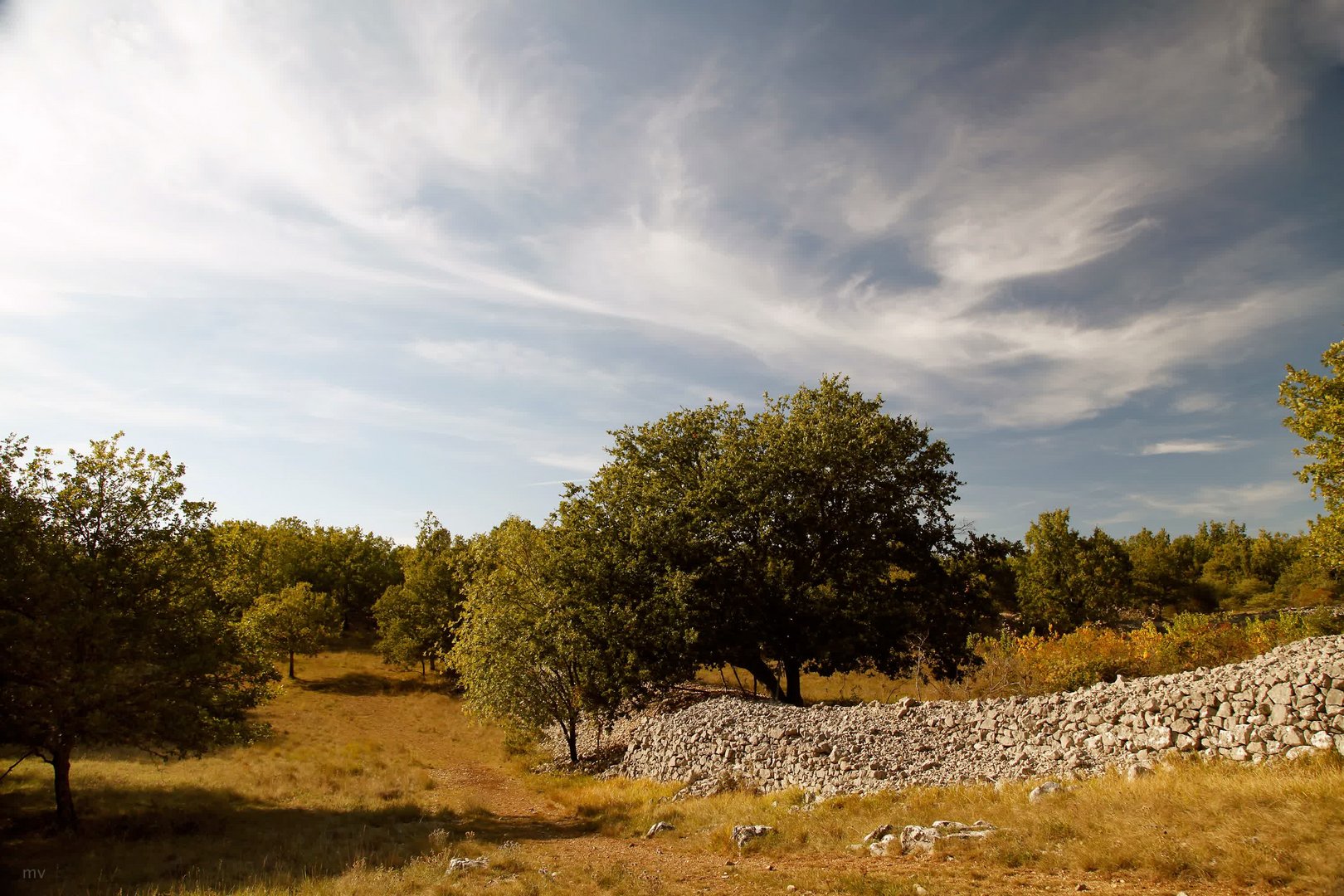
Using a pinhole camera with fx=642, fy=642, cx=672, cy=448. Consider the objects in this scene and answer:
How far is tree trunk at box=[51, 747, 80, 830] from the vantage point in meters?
15.4

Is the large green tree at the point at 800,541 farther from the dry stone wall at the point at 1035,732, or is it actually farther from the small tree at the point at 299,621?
the small tree at the point at 299,621

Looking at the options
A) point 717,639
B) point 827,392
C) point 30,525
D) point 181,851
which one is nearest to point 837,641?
point 717,639

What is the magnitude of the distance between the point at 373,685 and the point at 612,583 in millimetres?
32434

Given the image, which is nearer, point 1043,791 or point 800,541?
point 1043,791

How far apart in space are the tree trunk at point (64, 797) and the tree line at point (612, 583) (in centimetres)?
6

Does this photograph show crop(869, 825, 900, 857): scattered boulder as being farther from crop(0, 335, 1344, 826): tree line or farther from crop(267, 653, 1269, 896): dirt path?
crop(0, 335, 1344, 826): tree line

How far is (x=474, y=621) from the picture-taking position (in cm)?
2797

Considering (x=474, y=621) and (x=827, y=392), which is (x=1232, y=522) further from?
(x=474, y=621)

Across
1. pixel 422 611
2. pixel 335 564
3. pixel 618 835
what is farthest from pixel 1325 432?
→ pixel 335 564

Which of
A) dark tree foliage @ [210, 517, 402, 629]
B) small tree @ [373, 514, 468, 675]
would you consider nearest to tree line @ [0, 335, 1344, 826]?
small tree @ [373, 514, 468, 675]

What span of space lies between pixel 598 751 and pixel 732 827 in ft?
45.1

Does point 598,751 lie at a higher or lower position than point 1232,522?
lower

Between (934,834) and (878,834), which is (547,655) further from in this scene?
(934,834)

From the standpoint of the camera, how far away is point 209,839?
49.8 feet
